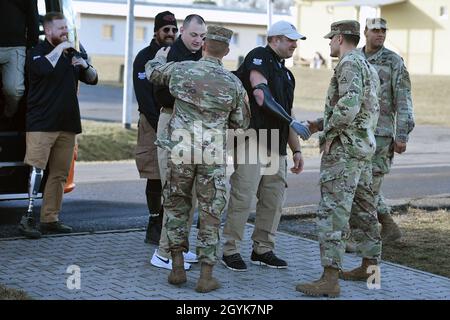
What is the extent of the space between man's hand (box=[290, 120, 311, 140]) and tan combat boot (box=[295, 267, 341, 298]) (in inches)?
42.2

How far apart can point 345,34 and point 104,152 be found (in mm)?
11085

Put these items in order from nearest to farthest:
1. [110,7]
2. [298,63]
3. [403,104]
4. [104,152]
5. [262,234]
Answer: [262,234]
[403,104]
[104,152]
[298,63]
[110,7]

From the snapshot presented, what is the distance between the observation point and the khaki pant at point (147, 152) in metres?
8.73

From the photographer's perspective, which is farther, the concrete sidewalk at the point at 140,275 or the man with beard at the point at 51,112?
the man with beard at the point at 51,112

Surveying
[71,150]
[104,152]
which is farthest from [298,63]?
[71,150]

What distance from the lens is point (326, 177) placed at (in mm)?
7234

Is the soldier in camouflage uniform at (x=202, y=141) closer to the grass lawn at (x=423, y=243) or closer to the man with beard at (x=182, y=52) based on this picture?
the man with beard at (x=182, y=52)

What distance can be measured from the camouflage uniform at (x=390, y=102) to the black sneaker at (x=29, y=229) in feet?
10.5

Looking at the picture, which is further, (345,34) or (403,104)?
(403,104)

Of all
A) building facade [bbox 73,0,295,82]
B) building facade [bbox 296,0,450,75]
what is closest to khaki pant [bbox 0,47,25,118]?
building facade [bbox 296,0,450,75]

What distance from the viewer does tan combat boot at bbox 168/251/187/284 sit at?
7.29 m

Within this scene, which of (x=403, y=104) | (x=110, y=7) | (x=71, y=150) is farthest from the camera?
(x=110, y=7)

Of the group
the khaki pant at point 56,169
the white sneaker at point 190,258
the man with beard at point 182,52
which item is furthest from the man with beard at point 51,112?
the white sneaker at point 190,258

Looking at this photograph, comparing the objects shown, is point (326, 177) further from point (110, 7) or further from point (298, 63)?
point (110, 7)
